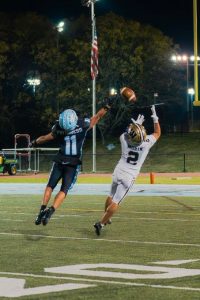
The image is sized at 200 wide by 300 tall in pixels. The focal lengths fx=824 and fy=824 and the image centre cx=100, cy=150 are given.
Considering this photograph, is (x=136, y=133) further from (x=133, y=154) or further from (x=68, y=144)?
(x=68, y=144)

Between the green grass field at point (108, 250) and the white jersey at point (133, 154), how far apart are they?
105 centimetres

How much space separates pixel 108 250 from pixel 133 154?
237 centimetres

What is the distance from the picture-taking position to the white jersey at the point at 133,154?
12.8 metres

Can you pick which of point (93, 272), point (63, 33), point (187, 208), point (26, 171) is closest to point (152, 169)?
point (26, 171)

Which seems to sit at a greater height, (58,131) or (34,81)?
(34,81)

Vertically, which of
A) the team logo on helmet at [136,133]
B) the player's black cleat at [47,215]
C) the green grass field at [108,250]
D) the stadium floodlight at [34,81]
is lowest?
the green grass field at [108,250]

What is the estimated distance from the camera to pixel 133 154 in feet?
42.2

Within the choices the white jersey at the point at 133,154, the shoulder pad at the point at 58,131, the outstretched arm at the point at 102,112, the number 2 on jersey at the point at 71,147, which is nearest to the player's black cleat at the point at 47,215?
the number 2 on jersey at the point at 71,147

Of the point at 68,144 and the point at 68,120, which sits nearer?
the point at 68,120

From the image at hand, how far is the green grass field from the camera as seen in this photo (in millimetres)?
7848

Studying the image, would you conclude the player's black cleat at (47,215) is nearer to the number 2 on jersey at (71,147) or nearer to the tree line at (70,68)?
the number 2 on jersey at (71,147)

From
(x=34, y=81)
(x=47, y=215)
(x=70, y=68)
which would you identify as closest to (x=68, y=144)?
(x=47, y=215)

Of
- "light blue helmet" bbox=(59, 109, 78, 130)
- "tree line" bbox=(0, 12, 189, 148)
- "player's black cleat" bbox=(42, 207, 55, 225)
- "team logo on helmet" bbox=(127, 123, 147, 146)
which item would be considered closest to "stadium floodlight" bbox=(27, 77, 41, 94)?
"tree line" bbox=(0, 12, 189, 148)

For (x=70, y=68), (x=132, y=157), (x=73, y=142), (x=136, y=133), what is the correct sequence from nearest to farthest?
1. (x=136, y=133)
2. (x=73, y=142)
3. (x=132, y=157)
4. (x=70, y=68)
